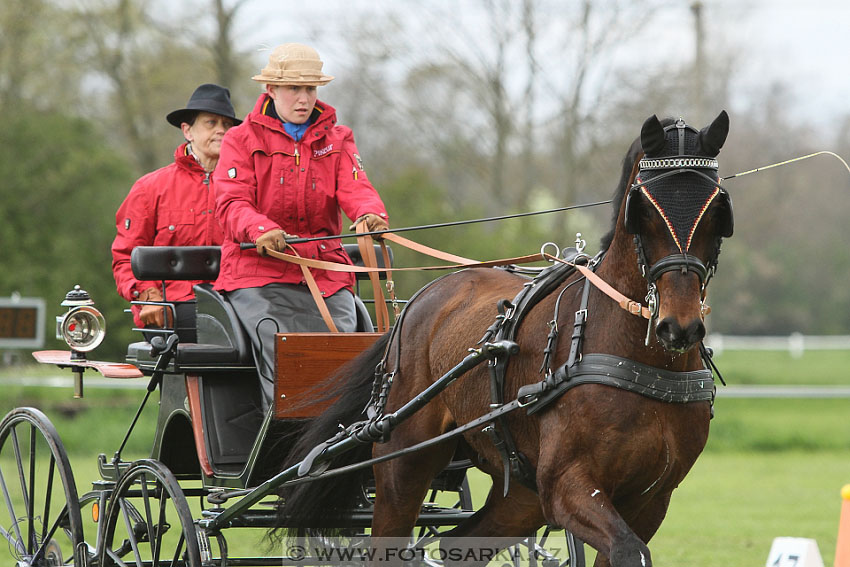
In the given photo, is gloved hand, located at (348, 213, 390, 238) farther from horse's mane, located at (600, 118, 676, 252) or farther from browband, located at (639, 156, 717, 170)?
browband, located at (639, 156, 717, 170)

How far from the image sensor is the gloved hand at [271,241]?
4.29 m

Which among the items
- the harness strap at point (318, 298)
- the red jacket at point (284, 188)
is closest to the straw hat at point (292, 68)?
the red jacket at point (284, 188)

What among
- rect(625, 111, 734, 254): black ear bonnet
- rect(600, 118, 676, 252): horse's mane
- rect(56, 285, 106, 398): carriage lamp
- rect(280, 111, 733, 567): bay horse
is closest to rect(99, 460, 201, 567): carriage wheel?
rect(56, 285, 106, 398): carriage lamp

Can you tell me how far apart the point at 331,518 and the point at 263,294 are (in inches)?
37.2

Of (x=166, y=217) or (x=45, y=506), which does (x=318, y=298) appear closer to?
(x=166, y=217)

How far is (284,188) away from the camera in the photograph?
4.57 metres

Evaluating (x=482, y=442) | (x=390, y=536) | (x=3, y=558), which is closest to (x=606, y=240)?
(x=482, y=442)

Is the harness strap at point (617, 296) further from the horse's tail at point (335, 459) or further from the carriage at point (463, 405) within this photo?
the horse's tail at point (335, 459)

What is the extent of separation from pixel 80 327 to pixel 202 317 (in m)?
0.69

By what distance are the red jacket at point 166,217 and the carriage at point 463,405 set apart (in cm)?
56

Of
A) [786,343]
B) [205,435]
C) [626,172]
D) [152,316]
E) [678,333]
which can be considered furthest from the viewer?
[786,343]

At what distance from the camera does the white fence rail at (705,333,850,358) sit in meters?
23.0

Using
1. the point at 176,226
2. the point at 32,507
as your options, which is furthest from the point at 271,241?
the point at 32,507

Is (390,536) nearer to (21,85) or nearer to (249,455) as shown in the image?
(249,455)
